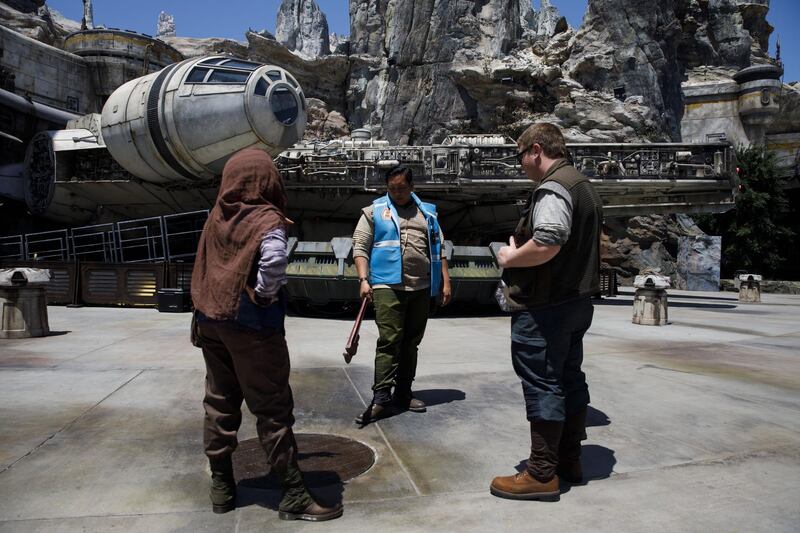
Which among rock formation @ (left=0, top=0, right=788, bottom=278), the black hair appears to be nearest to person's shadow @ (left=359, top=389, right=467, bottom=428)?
the black hair

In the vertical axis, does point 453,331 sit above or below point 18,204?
below

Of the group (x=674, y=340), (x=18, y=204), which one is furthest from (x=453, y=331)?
(x=18, y=204)

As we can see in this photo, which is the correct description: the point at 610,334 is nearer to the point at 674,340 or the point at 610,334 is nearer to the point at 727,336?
the point at 674,340

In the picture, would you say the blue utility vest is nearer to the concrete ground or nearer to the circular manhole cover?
the concrete ground

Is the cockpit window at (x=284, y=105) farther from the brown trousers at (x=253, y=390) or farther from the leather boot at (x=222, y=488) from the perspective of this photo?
the leather boot at (x=222, y=488)

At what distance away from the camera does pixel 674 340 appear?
26.2 feet

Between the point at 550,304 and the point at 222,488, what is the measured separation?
1751 millimetres

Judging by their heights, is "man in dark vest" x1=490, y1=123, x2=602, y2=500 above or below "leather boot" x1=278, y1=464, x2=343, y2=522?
above

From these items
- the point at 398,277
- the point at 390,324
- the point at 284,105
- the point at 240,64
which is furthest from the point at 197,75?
the point at 390,324

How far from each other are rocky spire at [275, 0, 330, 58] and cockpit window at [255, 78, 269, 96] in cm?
9519

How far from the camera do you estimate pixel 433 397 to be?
4.59 meters

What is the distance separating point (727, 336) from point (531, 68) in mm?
36683

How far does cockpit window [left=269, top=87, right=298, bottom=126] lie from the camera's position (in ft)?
40.8

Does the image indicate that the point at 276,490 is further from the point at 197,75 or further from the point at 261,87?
the point at 197,75
